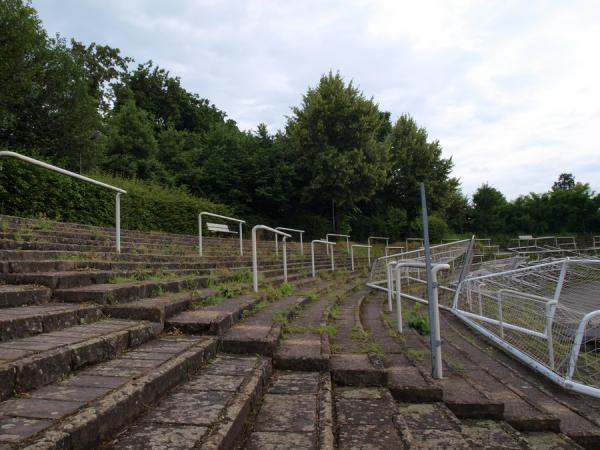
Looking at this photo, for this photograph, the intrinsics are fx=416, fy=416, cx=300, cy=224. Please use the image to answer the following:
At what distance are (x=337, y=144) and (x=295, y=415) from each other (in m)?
19.4

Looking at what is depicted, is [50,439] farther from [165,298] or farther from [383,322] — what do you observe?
[383,322]

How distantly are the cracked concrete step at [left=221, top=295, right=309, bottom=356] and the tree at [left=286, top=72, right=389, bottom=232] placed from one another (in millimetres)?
16003

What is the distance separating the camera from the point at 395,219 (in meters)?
26.6

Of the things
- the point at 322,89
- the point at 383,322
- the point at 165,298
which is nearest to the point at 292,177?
the point at 322,89

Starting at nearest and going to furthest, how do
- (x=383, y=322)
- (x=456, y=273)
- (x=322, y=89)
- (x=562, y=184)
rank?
1. (x=383, y=322)
2. (x=456, y=273)
3. (x=322, y=89)
4. (x=562, y=184)

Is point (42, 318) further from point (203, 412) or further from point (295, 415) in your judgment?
point (295, 415)

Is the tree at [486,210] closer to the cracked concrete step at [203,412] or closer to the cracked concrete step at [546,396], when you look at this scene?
the cracked concrete step at [546,396]

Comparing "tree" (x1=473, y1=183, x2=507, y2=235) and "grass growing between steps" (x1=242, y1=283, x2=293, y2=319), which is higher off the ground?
"tree" (x1=473, y1=183, x2=507, y2=235)

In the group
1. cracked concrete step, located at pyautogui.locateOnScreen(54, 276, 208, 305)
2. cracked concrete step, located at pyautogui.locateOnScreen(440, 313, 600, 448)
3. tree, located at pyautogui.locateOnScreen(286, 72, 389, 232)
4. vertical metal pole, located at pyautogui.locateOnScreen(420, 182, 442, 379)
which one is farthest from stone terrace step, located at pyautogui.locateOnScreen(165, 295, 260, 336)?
tree, located at pyautogui.locateOnScreen(286, 72, 389, 232)

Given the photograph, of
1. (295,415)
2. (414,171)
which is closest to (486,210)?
(414,171)

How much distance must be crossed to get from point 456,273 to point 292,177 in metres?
13.6

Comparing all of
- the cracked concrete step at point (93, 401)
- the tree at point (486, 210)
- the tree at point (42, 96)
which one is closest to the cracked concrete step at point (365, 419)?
the cracked concrete step at point (93, 401)

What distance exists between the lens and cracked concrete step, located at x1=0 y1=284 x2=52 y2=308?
277 centimetres

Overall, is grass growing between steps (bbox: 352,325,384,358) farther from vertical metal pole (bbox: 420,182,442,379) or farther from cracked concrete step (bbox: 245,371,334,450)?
cracked concrete step (bbox: 245,371,334,450)
